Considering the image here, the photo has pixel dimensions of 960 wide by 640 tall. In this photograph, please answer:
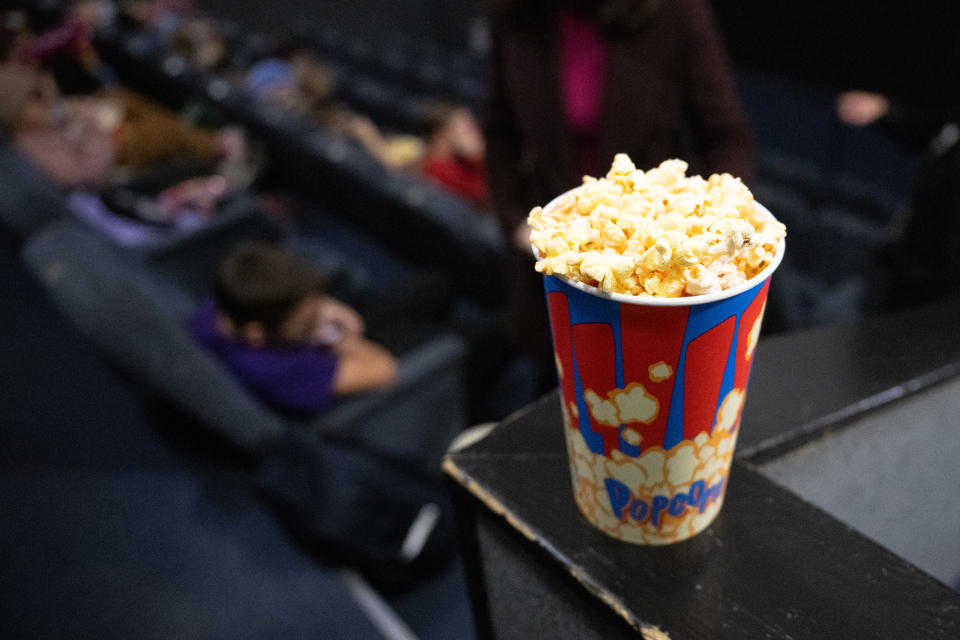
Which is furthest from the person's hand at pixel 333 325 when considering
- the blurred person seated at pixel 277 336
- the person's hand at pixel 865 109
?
the person's hand at pixel 865 109

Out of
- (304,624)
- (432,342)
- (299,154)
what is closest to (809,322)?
(432,342)

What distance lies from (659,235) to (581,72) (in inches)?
33.1

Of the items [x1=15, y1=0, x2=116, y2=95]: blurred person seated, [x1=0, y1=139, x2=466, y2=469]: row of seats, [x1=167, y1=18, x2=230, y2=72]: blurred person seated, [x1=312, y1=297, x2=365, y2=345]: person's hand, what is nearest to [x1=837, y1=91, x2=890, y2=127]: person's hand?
[x1=0, y1=139, x2=466, y2=469]: row of seats

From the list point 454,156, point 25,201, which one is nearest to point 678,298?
point 25,201

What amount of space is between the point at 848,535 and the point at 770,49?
4.02m

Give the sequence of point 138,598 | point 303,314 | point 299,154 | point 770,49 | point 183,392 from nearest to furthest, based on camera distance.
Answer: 1. point 138,598
2. point 183,392
3. point 303,314
4. point 299,154
5. point 770,49

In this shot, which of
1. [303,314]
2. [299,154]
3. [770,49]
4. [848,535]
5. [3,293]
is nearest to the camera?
[848,535]

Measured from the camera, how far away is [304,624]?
1.21m

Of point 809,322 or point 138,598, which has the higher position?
point 138,598

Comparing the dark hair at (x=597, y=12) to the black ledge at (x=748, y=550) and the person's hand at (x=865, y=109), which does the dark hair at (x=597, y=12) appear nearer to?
the black ledge at (x=748, y=550)

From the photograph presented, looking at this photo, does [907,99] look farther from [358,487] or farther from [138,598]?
[138,598]

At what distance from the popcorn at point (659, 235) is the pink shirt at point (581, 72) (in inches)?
29.1

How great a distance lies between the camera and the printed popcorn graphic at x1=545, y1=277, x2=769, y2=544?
0.38 meters

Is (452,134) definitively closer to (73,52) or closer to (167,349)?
(167,349)
